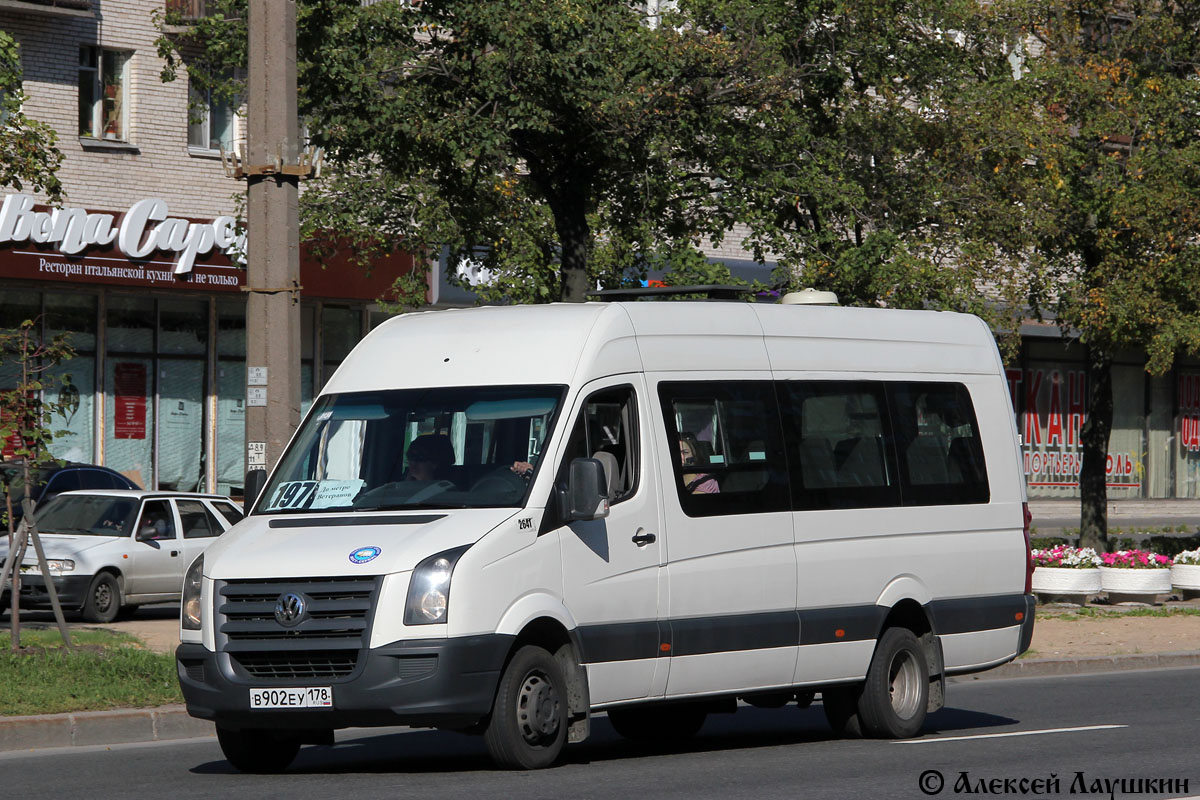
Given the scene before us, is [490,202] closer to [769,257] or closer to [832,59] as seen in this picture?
[832,59]

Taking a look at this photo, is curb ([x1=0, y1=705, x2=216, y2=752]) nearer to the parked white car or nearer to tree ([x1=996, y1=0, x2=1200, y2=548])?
the parked white car

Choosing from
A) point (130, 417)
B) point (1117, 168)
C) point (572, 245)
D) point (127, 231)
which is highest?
point (1117, 168)

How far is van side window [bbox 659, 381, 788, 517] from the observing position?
34.8ft

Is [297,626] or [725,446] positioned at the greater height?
[725,446]

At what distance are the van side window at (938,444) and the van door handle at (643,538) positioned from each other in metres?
2.49

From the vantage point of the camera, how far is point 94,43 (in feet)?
105

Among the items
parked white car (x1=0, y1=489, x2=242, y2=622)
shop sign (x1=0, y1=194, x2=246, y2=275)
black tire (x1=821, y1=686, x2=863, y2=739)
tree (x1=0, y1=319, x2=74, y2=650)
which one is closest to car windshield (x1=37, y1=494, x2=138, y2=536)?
parked white car (x1=0, y1=489, x2=242, y2=622)

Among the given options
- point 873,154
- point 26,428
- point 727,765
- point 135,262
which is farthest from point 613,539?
point 135,262

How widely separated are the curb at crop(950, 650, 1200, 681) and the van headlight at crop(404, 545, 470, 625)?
8.52 meters

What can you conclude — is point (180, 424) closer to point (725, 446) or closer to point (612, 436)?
point (725, 446)

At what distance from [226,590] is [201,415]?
2480 cm

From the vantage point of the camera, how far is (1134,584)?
22.3 meters

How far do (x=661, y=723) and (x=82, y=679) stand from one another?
4111mm

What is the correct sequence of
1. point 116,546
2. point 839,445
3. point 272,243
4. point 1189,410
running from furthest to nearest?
1. point 1189,410
2. point 116,546
3. point 272,243
4. point 839,445
